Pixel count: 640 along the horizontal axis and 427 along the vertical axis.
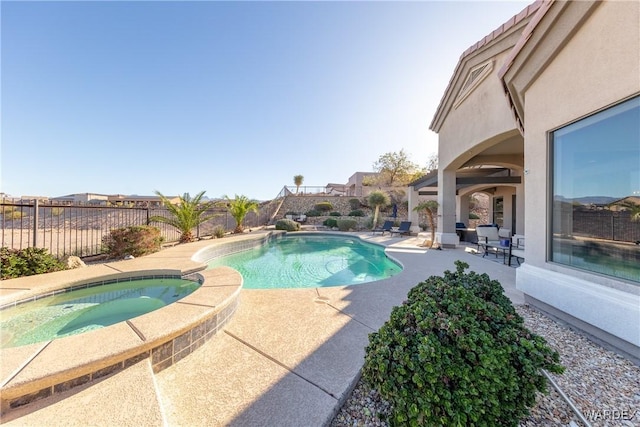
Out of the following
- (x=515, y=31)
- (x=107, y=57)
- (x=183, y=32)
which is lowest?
(x=515, y=31)

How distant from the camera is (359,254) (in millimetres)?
10992

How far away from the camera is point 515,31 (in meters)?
5.83

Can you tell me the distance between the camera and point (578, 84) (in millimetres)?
3129

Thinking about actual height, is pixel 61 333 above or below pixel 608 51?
below

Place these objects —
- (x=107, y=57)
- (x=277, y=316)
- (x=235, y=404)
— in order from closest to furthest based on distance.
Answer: (x=235, y=404)
(x=277, y=316)
(x=107, y=57)

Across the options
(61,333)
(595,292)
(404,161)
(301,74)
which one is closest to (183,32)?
(301,74)

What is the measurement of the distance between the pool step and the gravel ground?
139 centimetres

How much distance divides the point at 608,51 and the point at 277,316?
543cm

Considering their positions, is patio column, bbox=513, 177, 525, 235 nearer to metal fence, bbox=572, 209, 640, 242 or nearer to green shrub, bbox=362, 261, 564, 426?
metal fence, bbox=572, 209, 640, 242

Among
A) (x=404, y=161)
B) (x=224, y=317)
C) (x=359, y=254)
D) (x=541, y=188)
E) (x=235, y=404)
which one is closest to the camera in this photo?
(x=235, y=404)

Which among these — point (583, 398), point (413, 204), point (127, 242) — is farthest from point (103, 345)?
point (413, 204)

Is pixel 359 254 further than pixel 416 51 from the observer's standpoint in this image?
Yes

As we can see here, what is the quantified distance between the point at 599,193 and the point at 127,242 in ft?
35.4

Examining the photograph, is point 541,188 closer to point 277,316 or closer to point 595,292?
point 595,292
